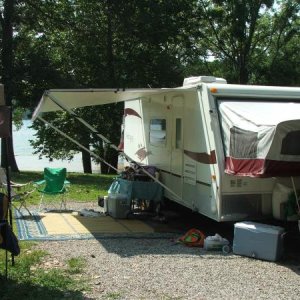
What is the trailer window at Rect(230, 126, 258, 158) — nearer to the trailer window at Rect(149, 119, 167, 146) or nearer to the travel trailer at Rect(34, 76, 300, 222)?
the travel trailer at Rect(34, 76, 300, 222)

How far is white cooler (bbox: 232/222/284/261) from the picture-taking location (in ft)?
20.5

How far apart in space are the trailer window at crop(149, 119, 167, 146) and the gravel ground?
7.42 feet

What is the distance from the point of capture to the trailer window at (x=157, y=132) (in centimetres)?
899

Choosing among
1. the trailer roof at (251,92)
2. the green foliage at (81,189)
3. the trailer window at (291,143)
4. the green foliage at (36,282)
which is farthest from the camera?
the green foliage at (81,189)

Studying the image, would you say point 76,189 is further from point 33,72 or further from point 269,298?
point 269,298

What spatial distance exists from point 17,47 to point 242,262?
49.5ft

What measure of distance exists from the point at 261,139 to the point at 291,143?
0.40m

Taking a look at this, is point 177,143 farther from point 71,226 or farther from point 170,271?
point 170,271

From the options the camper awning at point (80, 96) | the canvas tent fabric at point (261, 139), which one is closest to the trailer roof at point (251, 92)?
the canvas tent fabric at point (261, 139)

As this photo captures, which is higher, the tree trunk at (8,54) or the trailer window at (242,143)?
the tree trunk at (8,54)

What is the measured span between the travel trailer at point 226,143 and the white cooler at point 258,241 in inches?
18.4

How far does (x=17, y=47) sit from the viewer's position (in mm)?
19109

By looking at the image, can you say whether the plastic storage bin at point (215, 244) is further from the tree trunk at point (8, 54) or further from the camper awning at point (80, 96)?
the tree trunk at point (8, 54)

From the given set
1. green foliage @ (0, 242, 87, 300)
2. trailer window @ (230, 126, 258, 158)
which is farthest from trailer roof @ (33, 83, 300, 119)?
green foliage @ (0, 242, 87, 300)
